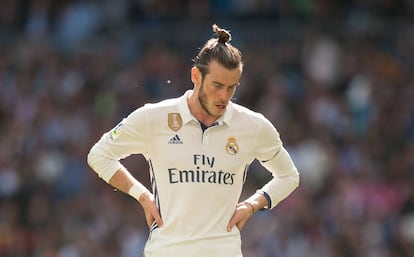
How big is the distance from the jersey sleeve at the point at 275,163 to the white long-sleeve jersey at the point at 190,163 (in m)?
0.01

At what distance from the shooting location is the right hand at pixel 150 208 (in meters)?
7.79

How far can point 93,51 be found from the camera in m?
18.7

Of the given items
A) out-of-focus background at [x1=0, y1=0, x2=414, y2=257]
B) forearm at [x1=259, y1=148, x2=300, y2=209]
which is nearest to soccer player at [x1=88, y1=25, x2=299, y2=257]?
forearm at [x1=259, y1=148, x2=300, y2=209]

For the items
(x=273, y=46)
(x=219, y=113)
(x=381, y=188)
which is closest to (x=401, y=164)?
(x=381, y=188)

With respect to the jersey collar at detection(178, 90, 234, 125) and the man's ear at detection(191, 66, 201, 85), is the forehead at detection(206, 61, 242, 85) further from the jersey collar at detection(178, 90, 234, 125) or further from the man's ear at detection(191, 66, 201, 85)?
the jersey collar at detection(178, 90, 234, 125)

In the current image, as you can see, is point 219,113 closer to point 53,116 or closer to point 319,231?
point 319,231

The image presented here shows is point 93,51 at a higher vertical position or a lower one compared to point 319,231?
higher

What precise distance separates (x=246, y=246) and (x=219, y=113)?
7051 millimetres

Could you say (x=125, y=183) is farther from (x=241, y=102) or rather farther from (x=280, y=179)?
(x=241, y=102)

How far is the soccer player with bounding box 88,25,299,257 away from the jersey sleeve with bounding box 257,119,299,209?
12 mm

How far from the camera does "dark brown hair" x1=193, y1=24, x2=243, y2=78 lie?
7.66m

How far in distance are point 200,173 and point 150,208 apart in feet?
1.32

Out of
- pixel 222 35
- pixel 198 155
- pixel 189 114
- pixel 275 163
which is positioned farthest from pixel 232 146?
pixel 222 35

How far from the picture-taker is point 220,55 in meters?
7.66
